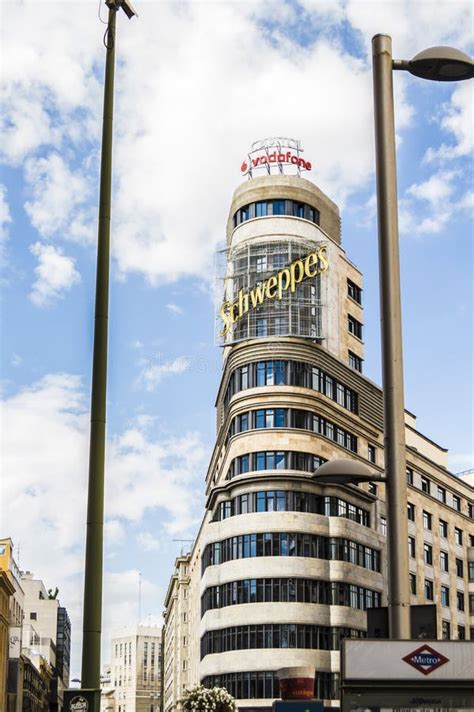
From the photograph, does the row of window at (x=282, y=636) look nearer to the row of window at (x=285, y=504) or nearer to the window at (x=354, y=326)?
the row of window at (x=285, y=504)

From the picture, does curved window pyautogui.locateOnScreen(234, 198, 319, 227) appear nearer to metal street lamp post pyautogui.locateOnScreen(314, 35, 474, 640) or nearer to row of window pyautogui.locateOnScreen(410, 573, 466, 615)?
row of window pyautogui.locateOnScreen(410, 573, 466, 615)

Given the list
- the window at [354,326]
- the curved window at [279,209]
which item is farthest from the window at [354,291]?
the curved window at [279,209]

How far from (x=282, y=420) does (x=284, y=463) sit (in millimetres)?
2946

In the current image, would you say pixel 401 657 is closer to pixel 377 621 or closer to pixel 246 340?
pixel 377 621

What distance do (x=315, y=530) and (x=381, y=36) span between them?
62.9 meters

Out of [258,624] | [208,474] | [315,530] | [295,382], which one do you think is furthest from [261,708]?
[208,474]

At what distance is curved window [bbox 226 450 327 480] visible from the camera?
7394 cm

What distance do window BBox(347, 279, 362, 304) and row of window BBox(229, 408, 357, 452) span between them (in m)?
14.1

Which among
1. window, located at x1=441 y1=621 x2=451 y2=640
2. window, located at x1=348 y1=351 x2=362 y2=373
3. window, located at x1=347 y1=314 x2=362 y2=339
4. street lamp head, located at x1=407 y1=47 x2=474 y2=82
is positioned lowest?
window, located at x1=441 y1=621 x2=451 y2=640

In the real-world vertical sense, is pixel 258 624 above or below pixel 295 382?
below

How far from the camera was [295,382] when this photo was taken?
75312mm

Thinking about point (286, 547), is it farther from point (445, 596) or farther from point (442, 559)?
point (445, 596)

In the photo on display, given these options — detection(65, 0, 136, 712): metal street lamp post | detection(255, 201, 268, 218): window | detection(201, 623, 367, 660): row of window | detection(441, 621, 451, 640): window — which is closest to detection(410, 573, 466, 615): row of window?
detection(441, 621, 451, 640): window

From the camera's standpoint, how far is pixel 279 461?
74062 mm
